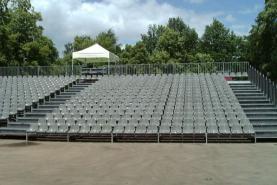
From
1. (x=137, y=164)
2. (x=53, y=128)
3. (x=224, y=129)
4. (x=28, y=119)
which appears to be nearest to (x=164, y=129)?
(x=224, y=129)

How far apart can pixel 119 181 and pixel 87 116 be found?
10368 millimetres

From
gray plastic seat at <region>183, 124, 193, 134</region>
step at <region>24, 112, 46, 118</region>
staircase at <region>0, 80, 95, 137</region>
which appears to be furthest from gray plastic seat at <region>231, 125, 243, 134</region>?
step at <region>24, 112, 46, 118</region>

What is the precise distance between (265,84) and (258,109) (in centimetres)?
299

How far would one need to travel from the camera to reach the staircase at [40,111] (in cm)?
1902

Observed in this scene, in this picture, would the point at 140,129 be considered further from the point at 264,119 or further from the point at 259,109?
the point at 259,109

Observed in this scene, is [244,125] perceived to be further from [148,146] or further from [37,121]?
[37,121]

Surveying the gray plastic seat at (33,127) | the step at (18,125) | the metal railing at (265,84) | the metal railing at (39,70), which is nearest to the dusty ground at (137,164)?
the gray plastic seat at (33,127)

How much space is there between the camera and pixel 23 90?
2541 cm

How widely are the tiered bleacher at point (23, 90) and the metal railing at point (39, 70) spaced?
2.52 metres

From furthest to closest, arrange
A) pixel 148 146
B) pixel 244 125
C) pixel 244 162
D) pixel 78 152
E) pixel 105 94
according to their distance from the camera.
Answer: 1. pixel 105 94
2. pixel 244 125
3. pixel 148 146
4. pixel 78 152
5. pixel 244 162

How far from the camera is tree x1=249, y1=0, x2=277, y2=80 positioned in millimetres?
40938

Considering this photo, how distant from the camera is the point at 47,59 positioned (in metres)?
53.5

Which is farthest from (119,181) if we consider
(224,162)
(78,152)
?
(78,152)

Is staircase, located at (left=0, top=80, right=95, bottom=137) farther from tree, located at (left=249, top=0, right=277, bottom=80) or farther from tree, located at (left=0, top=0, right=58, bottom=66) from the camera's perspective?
tree, located at (left=0, top=0, right=58, bottom=66)
